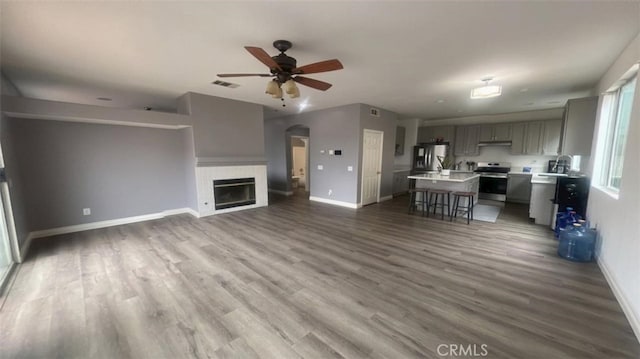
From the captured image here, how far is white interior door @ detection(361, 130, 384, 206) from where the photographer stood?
6133 mm

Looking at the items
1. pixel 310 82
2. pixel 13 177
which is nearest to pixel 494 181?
pixel 310 82

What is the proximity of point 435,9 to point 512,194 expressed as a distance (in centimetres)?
696

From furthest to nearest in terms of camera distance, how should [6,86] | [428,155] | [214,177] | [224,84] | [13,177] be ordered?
[428,155] → [214,177] → [224,84] → [6,86] → [13,177]

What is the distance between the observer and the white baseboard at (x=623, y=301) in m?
1.87

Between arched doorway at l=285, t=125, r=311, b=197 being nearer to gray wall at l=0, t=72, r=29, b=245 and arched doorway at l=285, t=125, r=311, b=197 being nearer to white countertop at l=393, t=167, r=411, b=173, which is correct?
white countertop at l=393, t=167, r=411, b=173

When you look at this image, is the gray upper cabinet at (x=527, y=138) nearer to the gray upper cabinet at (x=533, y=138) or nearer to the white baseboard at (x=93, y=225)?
the gray upper cabinet at (x=533, y=138)

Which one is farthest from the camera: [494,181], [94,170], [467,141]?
[467,141]

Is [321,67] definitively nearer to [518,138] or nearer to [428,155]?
[428,155]

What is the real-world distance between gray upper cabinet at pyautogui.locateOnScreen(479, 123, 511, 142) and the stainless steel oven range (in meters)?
0.82

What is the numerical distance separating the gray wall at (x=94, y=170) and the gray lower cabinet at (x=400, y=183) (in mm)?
6297

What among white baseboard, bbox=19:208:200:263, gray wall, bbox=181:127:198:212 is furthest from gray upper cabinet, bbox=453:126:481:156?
white baseboard, bbox=19:208:200:263

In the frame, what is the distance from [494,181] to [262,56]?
7.53 meters

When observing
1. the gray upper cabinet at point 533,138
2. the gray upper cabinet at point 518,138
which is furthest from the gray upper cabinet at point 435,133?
the gray upper cabinet at point 533,138

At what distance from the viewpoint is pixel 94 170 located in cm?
450
